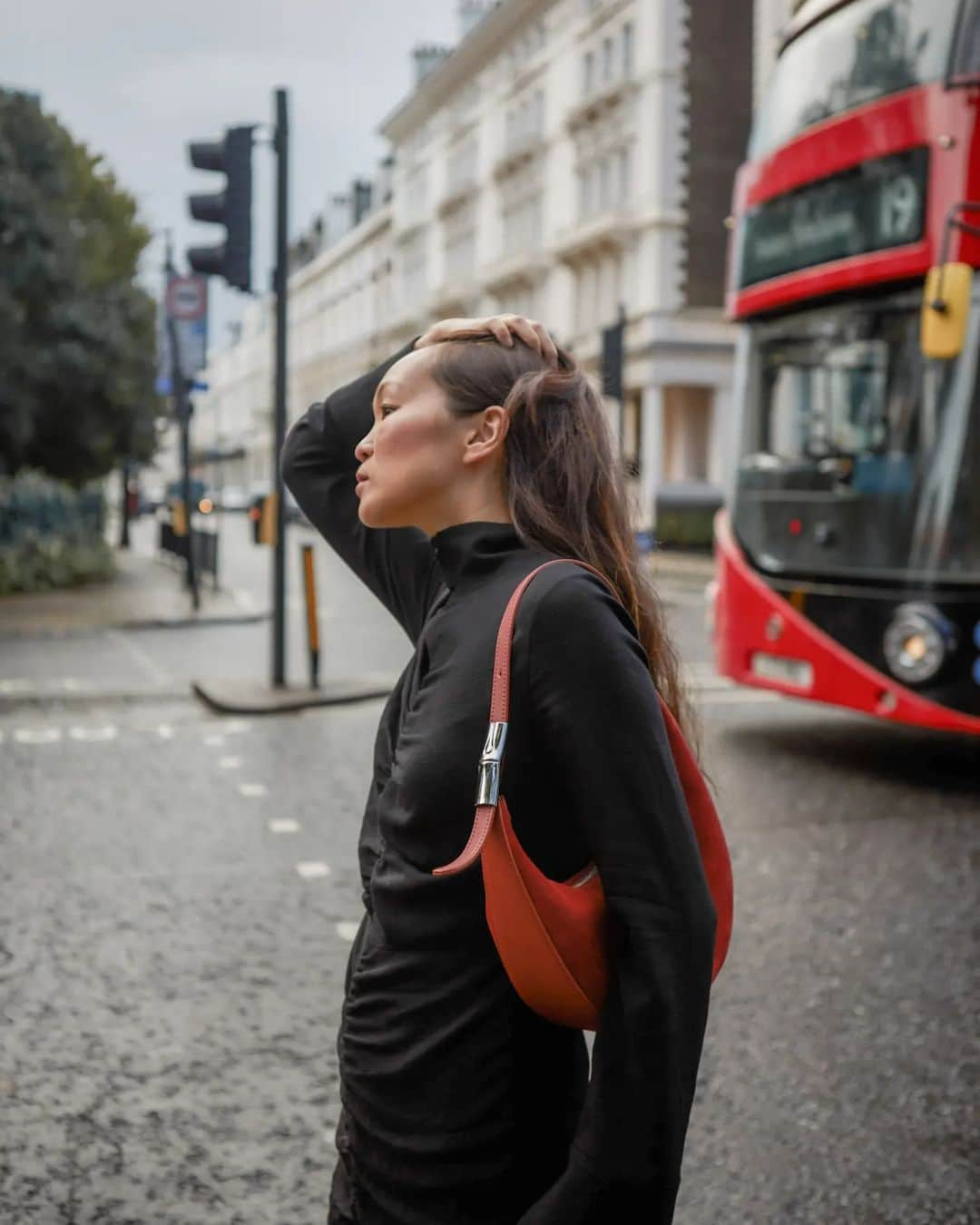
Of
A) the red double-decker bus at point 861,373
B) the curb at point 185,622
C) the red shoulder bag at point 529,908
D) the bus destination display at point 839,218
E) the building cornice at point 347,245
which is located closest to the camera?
the red shoulder bag at point 529,908

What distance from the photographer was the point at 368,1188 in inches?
62.9

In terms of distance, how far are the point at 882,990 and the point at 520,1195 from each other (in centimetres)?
292

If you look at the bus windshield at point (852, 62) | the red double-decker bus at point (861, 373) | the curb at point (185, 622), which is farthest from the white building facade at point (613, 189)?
the red double-decker bus at point (861, 373)

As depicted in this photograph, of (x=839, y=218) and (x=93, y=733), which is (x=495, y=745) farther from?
(x=93, y=733)

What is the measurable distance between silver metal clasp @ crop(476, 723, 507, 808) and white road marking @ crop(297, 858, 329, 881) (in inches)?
164

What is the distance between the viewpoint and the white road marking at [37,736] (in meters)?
8.47

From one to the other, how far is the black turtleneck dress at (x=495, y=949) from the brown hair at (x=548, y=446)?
46mm

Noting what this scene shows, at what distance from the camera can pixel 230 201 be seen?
31.7ft

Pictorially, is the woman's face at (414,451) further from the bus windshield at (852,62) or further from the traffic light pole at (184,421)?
the traffic light pole at (184,421)

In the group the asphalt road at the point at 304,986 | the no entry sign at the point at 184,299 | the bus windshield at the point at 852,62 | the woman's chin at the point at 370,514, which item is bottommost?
the asphalt road at the point at 304,986

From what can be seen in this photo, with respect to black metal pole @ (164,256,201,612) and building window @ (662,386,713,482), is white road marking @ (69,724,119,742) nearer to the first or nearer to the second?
black metal pole @ (164,256,201,612)

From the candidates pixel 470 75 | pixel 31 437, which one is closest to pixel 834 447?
pixel 31 437

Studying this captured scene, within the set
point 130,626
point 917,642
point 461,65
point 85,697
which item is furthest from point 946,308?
point 461,65

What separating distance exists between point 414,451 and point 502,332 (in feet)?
0.54
